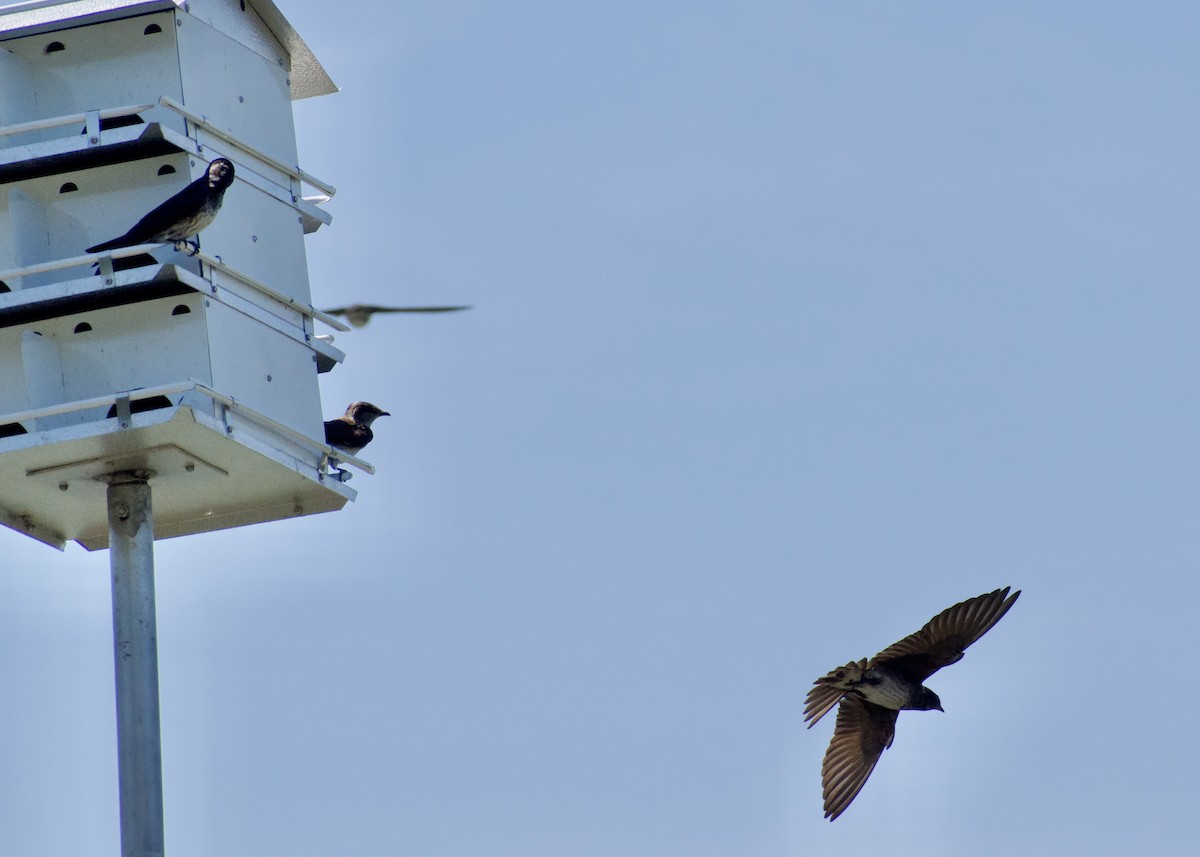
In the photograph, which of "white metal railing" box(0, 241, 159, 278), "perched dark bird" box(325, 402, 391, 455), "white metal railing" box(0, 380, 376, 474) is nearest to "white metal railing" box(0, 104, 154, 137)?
"white metal railing" box(0, 241, 159, 278)

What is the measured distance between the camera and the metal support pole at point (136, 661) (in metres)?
7.89

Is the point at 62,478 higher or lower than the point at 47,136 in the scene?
lower

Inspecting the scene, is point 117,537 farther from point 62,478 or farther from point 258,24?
point 258,24

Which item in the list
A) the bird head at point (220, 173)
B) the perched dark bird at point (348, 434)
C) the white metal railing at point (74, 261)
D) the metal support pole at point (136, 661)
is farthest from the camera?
the perched dark bird at point (348, 434)

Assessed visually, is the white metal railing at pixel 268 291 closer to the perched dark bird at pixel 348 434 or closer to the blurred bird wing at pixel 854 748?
the perched dark bird at pixel 348 434

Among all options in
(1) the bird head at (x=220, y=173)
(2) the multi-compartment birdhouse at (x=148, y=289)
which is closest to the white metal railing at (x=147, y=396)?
(2) the multi-compartment birdhouse at (x=148, y=289)

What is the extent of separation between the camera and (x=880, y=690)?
10.3m

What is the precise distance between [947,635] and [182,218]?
145 inches

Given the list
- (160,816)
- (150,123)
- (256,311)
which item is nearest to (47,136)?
(150,123)

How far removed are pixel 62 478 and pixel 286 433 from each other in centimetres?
76

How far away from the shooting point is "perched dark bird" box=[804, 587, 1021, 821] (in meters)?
9.99

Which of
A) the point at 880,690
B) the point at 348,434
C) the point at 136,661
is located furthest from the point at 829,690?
the point at 136,661

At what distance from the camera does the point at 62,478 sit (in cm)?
830

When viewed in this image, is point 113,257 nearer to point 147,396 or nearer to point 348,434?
point 147,396
